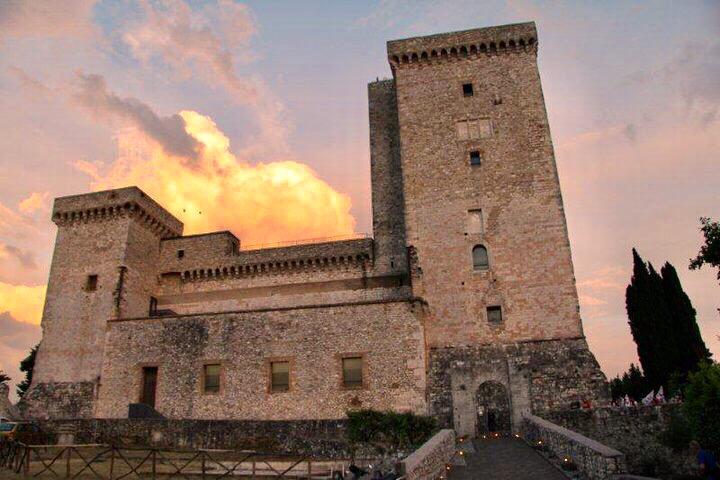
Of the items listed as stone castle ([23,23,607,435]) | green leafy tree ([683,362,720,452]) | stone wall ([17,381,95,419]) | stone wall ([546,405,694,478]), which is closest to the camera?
green leafy tree ([683,362,720,452])

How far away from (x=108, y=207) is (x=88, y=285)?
169 inches

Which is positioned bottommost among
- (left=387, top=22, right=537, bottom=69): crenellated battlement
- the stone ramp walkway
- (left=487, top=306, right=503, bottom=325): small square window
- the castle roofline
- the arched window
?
the stone ramp walkway

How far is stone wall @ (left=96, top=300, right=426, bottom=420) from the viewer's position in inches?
861

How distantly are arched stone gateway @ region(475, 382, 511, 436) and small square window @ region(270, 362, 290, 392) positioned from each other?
303 inches

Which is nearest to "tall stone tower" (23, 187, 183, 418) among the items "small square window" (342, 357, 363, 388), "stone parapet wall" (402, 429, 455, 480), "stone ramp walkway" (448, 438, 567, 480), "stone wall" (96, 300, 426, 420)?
"stone wall" (96, 300, 426, 420)

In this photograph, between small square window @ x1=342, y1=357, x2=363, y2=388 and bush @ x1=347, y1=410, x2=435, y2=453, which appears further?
small square window @ x1=342, y1=357, x2=363, y2=388

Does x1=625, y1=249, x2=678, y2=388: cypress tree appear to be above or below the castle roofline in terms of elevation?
below

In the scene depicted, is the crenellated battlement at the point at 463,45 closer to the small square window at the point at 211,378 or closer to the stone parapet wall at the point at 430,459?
the small square window at the point at 211,378

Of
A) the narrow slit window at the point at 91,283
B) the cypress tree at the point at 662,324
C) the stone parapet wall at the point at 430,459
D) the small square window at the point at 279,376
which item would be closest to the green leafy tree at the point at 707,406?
the stone parapet wall at the point at 430,459

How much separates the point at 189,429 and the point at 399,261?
13.6 m

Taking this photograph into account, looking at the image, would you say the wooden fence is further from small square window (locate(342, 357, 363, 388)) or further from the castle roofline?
the castle roofline

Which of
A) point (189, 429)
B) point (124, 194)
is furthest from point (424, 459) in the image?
point (124, 194)

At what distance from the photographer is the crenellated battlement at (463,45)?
88.3 feet

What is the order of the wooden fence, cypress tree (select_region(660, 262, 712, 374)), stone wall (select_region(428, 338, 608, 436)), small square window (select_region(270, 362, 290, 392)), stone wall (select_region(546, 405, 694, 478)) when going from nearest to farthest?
the wooden fence
stone wall (select_region(546, 405, 694, 478))
stone wall (select_region(428, 338, 608, 436))
small square window (select_region(270, 362, 290, 392))
cypress tree (select_region(660, 262, 712, 374))
